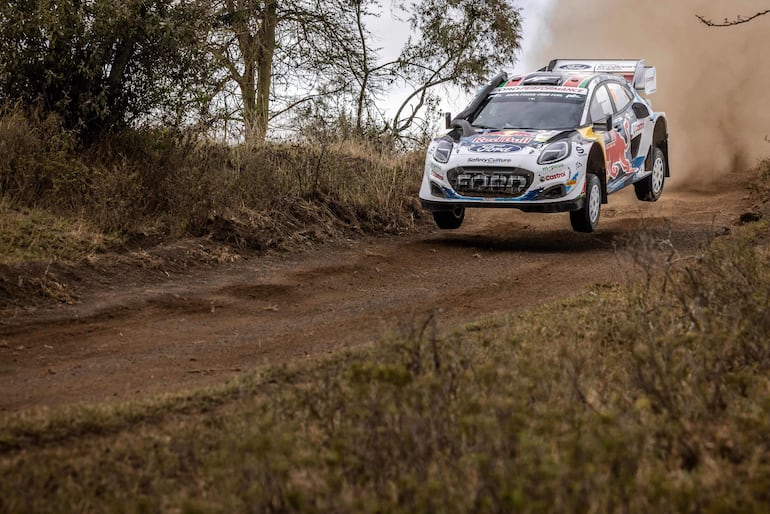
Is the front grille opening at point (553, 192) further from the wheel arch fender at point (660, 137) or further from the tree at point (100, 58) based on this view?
the tree at point (100, 58)

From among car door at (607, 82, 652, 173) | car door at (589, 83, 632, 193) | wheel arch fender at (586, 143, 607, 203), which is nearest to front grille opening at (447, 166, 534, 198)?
wheel arch fender at (586, 143, 607, 203)

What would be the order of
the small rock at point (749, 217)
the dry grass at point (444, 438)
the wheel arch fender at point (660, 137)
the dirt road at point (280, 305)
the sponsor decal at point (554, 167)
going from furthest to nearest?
1. the wheel arch fender at point (660, 137)
2. the small rock at point (749, 217)
3. the sponsor decal at point (554, 167)
4. the dirt road at point (280, 305)
5. the dry grass at point (444, 438)

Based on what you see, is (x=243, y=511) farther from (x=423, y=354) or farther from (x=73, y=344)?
(x=73, y=344)

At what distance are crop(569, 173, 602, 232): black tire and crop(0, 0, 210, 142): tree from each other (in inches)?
219

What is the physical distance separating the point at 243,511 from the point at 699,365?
11.0 ft

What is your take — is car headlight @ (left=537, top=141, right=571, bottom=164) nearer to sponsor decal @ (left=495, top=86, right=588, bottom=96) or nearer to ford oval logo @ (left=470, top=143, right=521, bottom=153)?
ford oval logo @ (left=470, top=143, right=521, bottom=153)

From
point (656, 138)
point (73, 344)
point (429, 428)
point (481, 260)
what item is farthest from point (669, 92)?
point (429, 428)

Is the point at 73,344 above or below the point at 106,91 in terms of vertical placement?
below

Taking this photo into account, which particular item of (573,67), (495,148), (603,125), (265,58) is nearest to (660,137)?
(573,67)

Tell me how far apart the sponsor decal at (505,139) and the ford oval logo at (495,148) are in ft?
0.32

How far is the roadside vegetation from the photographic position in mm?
4926

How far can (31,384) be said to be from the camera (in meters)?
7.82

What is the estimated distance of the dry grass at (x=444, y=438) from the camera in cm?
492

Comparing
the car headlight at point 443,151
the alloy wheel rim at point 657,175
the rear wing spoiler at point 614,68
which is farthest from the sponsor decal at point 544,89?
the alloy wheel rim at point 657,175
